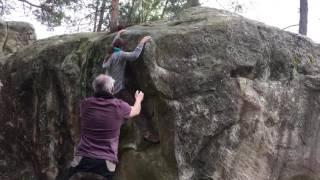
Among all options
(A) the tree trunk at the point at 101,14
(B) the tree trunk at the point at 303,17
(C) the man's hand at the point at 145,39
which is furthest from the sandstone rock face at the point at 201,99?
(A) the tree trunk at the point at 101,14

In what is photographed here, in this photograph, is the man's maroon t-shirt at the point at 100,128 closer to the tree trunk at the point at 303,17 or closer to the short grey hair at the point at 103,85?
the short grey hair at the point at 103,85

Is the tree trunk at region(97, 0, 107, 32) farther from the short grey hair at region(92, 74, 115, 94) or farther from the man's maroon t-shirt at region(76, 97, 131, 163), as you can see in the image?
the man's maroon t-shirt at region(76, 97, 131, 163)

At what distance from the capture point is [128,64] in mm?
7773

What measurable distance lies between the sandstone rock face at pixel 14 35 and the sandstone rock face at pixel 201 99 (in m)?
→ 6.73

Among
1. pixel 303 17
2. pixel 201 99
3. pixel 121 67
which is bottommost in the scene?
pixel 201 99

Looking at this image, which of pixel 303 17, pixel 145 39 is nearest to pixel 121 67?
pixel 145 39

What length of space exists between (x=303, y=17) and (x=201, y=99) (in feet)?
48.3

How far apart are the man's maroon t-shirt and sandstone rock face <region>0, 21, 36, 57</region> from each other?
36.2 ft

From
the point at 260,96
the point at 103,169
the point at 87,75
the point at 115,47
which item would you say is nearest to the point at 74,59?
the point at 87,75

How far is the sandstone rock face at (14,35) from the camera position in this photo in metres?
16.0

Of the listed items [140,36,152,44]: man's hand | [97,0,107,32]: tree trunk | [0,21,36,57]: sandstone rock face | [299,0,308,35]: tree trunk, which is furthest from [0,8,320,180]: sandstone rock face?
[97,0,107,32]: tree trunk

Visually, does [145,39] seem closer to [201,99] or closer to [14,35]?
[201,99]

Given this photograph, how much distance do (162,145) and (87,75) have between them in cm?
188

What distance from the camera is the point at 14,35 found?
1623cm
